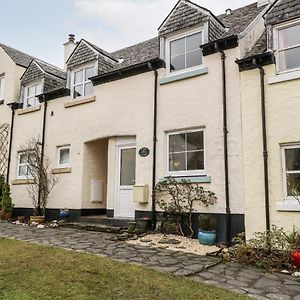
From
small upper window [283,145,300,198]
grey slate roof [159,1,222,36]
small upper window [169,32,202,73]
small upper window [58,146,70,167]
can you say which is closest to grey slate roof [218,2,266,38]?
grey slate roof [159,1,222,36]

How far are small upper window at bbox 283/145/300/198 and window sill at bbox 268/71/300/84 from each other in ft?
6.09

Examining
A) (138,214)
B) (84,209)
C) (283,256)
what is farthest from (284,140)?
(84,209)

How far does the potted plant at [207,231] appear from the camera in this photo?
906 cm

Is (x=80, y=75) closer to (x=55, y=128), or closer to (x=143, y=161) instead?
(x=55, y=128)

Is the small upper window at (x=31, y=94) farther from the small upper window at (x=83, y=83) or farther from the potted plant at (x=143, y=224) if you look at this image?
the potted plant at (x=143, y=224)

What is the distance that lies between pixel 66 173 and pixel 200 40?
7.72 metres

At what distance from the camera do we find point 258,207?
870 cm

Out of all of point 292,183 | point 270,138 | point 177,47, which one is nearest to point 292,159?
point 292,183

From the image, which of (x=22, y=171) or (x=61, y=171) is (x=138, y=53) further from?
(x=22, y=171)

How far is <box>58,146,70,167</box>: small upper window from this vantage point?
1421 cm

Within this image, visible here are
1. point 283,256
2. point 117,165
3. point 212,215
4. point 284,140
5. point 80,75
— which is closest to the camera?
point 283,256

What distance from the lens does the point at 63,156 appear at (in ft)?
47.5

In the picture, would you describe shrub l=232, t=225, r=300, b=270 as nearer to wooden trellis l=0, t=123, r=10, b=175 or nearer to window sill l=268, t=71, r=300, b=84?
window sill l=268, t=71, r=300, b=84

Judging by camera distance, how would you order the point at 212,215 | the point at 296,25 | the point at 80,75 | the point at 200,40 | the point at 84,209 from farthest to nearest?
the point at 80,75
the point at 84,209
the point at 200,40
the point at 212,215
the point at 296,25
